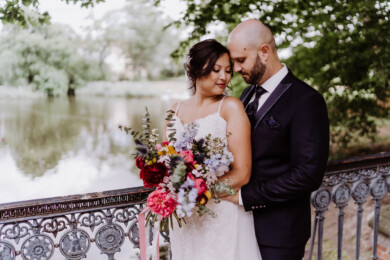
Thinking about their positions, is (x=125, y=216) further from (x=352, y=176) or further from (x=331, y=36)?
(x=331, y=36)

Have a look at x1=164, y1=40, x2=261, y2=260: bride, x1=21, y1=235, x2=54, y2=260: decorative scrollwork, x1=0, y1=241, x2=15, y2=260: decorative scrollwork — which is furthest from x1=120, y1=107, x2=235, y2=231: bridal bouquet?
x1=0, y1=241, x2=15, y2=260: decorative scrollwork

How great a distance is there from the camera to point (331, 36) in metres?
5.36

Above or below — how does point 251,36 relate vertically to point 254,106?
above

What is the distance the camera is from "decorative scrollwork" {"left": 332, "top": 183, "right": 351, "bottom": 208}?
2.74 meters

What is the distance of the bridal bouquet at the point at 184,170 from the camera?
1623mm

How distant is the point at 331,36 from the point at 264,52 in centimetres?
384

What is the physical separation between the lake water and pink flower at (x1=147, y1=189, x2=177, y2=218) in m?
11.3

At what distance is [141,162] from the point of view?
1776 millimetres

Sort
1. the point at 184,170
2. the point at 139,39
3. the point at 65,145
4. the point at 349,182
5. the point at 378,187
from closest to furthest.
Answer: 1. the point at 184,170
2. the point at 349,182
3. the point at 378,187
4. the point at 65,145
5. the point at 139,39

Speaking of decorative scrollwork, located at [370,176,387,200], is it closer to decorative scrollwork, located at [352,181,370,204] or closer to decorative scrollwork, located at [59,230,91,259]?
decorative scrollwork, located at [352,181,370,204]

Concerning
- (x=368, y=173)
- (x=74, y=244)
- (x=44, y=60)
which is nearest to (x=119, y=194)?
(x=74, y=244)

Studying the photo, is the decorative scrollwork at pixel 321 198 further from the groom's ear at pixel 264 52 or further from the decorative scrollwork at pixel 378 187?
the groom's ear at pixel 264 52

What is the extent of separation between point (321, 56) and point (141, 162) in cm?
466

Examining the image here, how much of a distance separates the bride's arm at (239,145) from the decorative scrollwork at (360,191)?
135 centimetres
